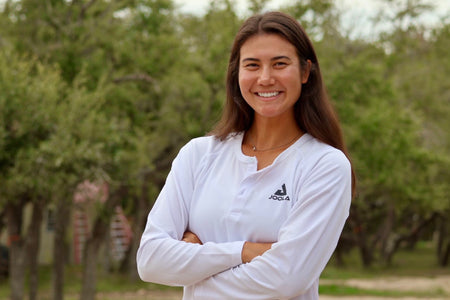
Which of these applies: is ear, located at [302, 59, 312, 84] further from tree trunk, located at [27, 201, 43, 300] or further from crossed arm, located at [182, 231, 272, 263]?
tree trunk, located at [27, 201, 43, 300]

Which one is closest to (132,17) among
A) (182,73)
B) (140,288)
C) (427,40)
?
(182,73)

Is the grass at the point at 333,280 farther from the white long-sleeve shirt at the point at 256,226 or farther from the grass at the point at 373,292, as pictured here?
the white long-sleeve shirt at the point at 256,226

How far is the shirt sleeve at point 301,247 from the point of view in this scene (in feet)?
7.27

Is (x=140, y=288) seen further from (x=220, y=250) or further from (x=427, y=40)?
(x=220, y=250)

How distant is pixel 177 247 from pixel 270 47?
79cm

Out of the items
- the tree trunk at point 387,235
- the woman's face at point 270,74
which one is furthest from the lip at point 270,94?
the tree trunk at point 387,235

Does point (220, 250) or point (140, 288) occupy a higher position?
point (220, 250)

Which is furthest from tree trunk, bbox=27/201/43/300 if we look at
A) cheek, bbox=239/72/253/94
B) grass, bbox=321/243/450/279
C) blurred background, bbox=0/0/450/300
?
grass, bbox=321/243/450/279

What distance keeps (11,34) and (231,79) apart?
10.7 m

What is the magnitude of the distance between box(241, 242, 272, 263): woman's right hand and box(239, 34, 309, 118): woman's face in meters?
0.48

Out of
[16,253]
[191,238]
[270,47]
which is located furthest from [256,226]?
[16,253]

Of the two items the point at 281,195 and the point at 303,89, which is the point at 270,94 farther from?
the point at 281,195

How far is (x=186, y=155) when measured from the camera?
2609 millimetres

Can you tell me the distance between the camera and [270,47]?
2.37 m
